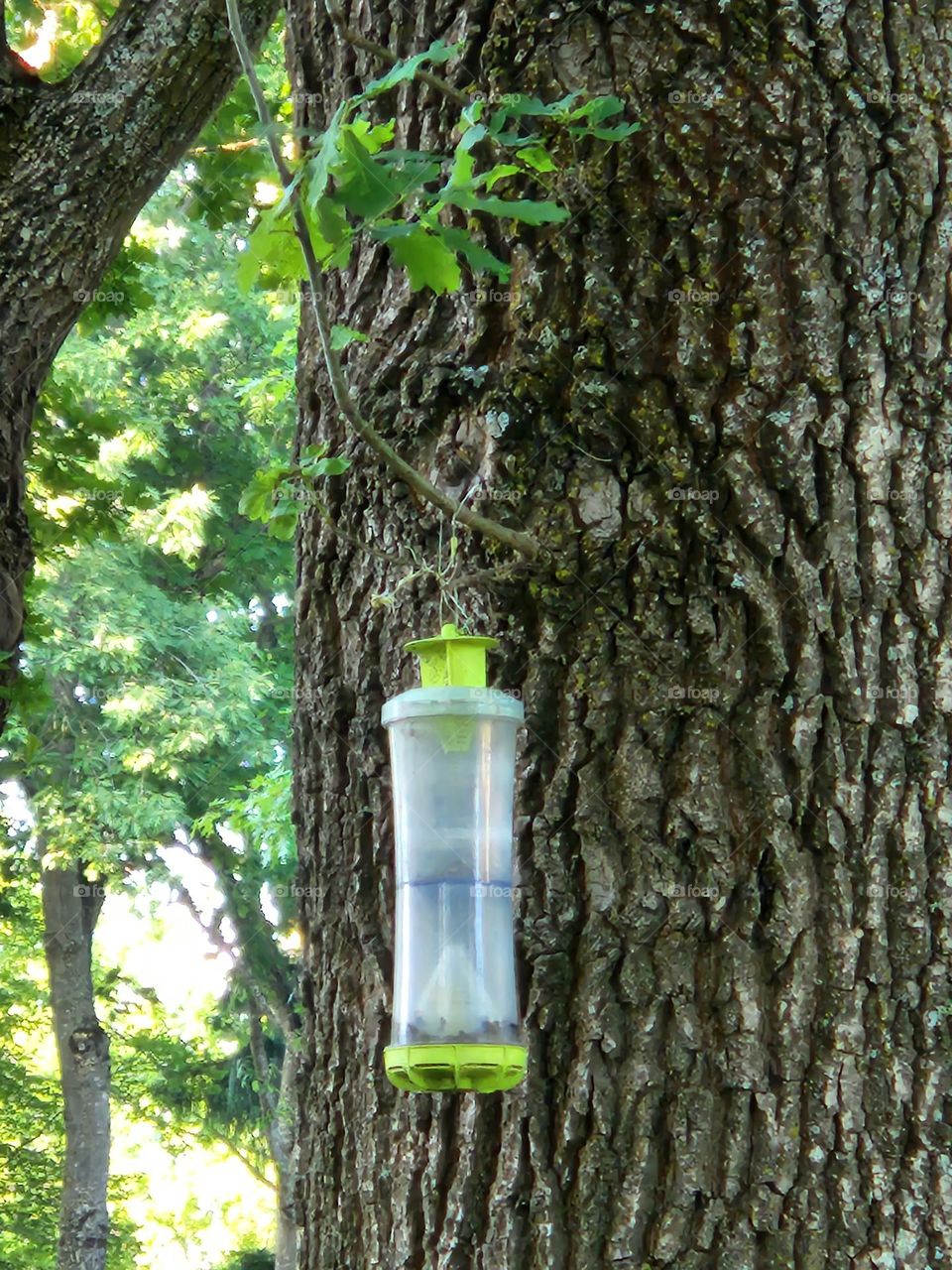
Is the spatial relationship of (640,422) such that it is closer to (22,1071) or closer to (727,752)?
(727,752)

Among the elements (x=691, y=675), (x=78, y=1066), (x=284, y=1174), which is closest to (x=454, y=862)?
(x=691, y=675)

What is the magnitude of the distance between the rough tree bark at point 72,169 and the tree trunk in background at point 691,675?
6.04 feet

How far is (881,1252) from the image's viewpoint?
1932 mm

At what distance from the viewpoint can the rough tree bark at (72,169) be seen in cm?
387

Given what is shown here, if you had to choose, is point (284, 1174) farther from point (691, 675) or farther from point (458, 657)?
point (458, 657)

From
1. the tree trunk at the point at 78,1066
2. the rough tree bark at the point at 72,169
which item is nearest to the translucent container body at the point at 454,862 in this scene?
the rough tree bark at the point at 72,169

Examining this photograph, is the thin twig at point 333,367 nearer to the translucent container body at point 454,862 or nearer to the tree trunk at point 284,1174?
the translucent container body at point 454,862

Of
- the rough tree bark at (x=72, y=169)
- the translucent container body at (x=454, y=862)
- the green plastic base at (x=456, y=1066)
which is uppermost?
the rough tree bark at (x=72, y=169)

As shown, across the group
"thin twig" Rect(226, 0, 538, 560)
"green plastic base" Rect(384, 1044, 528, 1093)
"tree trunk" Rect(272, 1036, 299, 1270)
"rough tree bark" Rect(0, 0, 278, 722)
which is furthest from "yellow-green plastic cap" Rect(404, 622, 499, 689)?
"tree trunk" Rect(272, 1036, 299, 1270)

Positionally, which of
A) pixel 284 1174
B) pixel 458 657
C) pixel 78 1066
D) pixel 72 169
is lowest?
pixel 284 1174

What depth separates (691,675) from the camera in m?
2.12

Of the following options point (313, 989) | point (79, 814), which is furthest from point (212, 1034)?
point (313, 989)

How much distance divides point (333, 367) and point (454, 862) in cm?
68

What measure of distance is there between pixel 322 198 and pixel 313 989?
4.19ft
